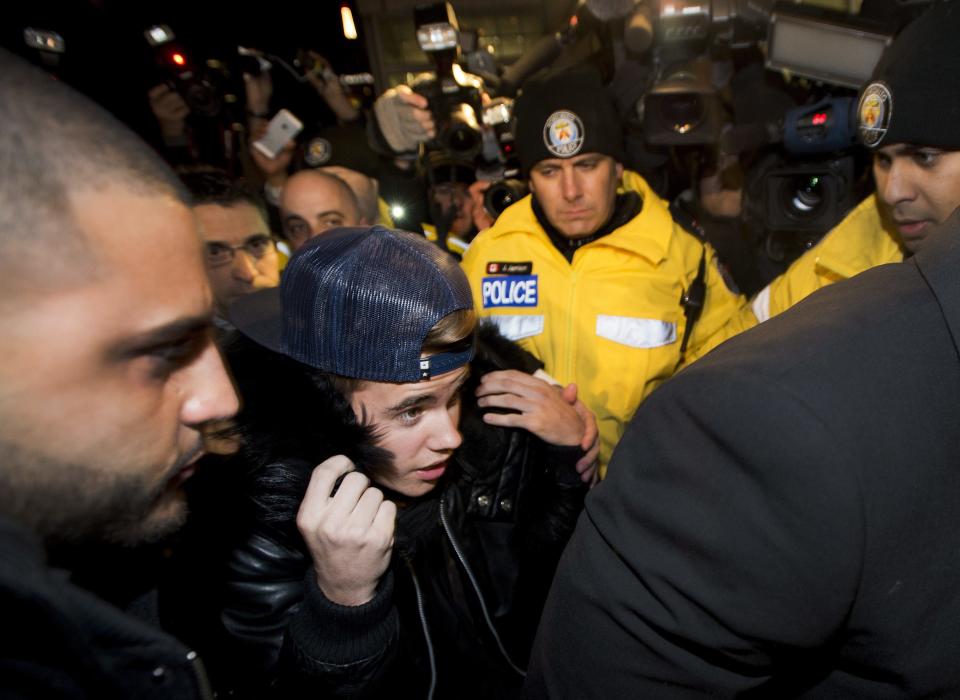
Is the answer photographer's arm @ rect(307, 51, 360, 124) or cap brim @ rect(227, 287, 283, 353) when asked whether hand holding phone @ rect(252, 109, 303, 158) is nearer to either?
photographer's arm @ rect(307, 51, 360, 124)

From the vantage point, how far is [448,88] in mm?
3254

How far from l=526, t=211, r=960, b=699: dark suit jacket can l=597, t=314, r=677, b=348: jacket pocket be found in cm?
148

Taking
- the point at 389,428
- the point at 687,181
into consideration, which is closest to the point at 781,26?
the point at 687,181

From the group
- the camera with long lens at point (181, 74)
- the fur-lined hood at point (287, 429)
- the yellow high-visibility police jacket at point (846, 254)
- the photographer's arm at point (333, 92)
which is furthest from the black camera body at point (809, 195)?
the camera with long lens at point (181, 74)

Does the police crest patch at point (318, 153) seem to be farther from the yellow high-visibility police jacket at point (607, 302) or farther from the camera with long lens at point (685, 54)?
→ the camera with long lens at point (685, 54)

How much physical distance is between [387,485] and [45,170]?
3.24 ft

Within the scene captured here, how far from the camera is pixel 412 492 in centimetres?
143

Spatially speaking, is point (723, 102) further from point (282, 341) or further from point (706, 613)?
point (706, 613)

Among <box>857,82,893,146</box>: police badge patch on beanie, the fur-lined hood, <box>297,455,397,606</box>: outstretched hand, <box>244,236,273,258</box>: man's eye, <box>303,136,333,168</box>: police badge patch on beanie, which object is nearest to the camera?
<box>297,455,397,606</box>: outstretched hand

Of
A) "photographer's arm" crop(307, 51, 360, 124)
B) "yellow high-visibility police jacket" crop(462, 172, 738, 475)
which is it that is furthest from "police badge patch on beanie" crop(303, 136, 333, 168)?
"yellow high-visibility police jacket" crop(462, 172, 738, 475)

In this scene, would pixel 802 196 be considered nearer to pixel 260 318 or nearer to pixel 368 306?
pixel 368 306

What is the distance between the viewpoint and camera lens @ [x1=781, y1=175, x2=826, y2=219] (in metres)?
2.54

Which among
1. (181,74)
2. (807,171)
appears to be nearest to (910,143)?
(807,171)

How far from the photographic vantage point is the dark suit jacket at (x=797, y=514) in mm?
609
